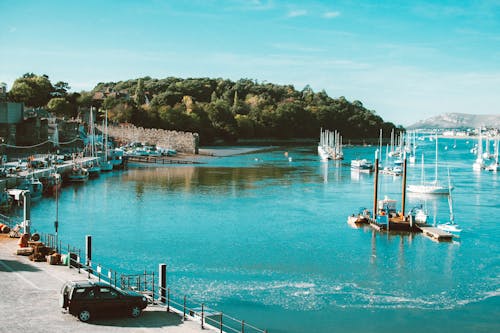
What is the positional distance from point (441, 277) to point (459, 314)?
601cm

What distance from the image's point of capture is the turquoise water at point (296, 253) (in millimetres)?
25641

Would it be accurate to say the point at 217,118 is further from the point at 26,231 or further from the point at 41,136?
the point at 26,231

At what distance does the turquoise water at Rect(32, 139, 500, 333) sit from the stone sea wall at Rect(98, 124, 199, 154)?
56.3 meters

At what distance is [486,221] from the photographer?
4888 centimetres

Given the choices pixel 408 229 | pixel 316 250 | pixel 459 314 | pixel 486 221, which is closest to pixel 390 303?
pixel 459 314

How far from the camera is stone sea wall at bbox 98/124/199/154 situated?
126m

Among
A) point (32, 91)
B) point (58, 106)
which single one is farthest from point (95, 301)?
point (32, 91)

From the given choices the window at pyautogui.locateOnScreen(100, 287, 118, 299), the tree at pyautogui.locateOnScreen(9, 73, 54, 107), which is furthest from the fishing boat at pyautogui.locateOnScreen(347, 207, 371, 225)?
the tree at pyautogui.locateOnScreen(9, 73, 54, 107)

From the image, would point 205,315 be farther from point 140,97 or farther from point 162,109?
point 140,97

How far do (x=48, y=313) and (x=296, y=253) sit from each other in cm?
1930

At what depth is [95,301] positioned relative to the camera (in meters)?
18.6

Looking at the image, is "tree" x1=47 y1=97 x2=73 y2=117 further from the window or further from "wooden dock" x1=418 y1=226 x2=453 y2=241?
the window

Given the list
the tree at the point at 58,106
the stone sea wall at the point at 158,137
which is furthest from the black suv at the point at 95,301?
the tree at the point at 58,106

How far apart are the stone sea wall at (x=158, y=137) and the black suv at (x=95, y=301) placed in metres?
107
